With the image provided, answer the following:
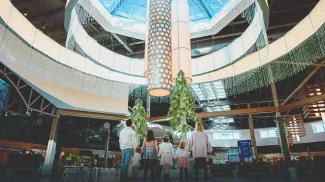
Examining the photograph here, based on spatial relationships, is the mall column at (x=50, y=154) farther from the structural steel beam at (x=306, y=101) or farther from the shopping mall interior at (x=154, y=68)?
the structural steel beam at (x=306, y=101)

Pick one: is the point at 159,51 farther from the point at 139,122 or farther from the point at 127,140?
the point at 127,140

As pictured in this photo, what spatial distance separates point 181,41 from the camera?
294 inches

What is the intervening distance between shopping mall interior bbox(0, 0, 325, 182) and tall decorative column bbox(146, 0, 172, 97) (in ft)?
0.11

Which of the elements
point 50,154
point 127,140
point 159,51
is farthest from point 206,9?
point 50,154

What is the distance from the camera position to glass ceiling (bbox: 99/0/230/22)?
9.07 meters

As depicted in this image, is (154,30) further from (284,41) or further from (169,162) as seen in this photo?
(284,41)

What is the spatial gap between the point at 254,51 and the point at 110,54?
6.84 meters

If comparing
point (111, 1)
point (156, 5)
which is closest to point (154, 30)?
point (156, 5)

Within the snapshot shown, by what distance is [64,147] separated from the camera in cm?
1802

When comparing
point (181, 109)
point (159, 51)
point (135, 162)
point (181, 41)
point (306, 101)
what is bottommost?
point (135, 162)

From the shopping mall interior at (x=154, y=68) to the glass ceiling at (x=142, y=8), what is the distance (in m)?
0.04

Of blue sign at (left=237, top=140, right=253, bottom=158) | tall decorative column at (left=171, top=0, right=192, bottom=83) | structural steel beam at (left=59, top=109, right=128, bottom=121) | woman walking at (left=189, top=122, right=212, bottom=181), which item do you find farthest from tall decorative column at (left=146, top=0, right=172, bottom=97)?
blue sign at (left=237, top=140, right=253, bottom=158)

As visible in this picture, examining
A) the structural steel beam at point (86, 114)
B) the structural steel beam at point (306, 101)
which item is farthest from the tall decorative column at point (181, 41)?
the structural steel beam at point (306, 101)

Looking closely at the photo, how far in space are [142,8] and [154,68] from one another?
453cm
